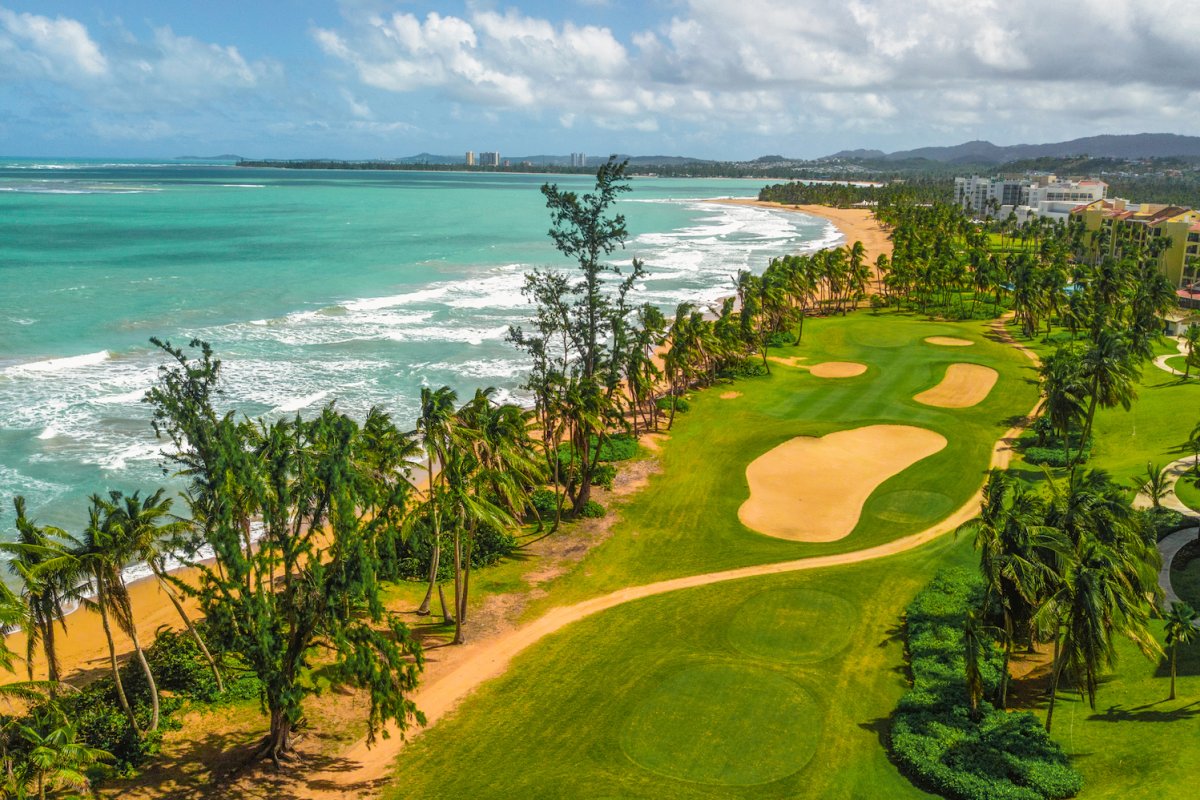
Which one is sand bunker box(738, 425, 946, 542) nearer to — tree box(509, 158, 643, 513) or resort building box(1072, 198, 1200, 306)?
tree box(509, 158, 643, 513)

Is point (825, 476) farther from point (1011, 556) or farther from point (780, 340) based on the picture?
point (780, 340)

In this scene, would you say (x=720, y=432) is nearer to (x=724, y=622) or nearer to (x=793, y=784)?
(x=724, y=622)

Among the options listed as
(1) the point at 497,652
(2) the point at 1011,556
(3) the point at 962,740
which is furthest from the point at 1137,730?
(1) the point at 497,652

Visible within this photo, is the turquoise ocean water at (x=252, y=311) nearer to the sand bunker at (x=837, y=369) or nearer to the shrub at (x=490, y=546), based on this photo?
the shrub at (x=490, y=546)

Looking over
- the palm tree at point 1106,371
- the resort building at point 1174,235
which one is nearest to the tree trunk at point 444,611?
the palm tree at point 1106,371

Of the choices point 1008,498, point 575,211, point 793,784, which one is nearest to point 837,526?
point 1008,498
